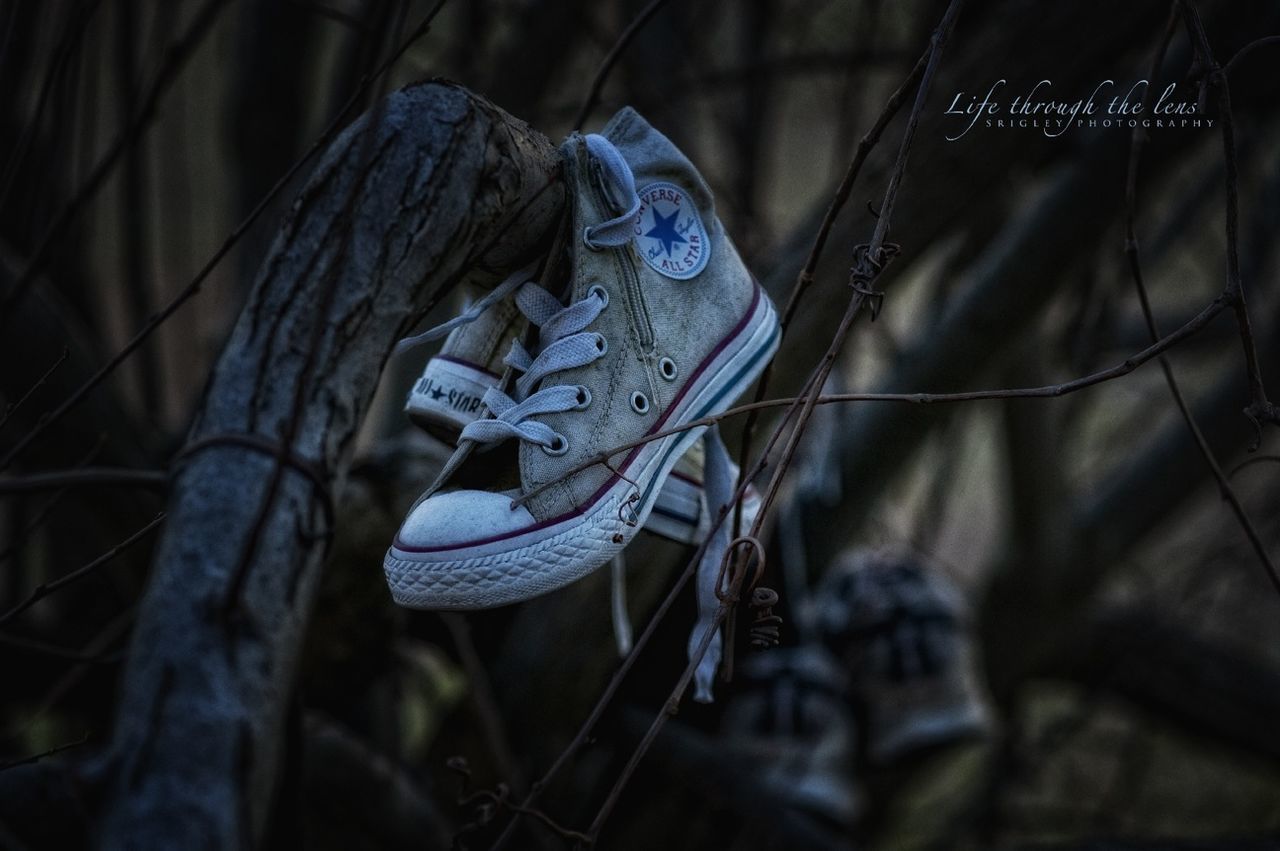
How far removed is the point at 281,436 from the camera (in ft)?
2.81

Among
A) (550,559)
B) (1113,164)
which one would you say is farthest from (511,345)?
(1113,164)

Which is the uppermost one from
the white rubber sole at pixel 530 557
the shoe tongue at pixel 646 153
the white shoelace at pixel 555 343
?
the shoe tongue at pixel 646 153

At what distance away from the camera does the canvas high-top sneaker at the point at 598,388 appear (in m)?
1.10

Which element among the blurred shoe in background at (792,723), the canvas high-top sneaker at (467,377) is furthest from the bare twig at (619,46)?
the blurred shoe in background at (792,723)

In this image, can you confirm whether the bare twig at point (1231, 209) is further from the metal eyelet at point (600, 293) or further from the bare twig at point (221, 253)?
the bare twig at point (221, 253)

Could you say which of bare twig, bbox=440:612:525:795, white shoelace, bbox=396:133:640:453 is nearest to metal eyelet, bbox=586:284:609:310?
white shoelace, bbox=396:133:640:453

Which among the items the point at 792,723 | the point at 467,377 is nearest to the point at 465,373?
the point at 467,377

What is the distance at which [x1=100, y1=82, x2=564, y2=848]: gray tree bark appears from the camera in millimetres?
709

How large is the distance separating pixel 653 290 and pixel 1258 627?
472 cm

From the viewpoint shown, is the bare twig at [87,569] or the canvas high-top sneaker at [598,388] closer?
the bare twig at [87,569]

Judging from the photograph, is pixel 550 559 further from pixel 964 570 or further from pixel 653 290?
pixel 964 570

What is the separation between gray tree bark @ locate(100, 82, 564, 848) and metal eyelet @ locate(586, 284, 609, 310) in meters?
0.08

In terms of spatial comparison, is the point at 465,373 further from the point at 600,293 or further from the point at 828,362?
the point at 828,362

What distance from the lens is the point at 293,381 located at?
35.1 inches
